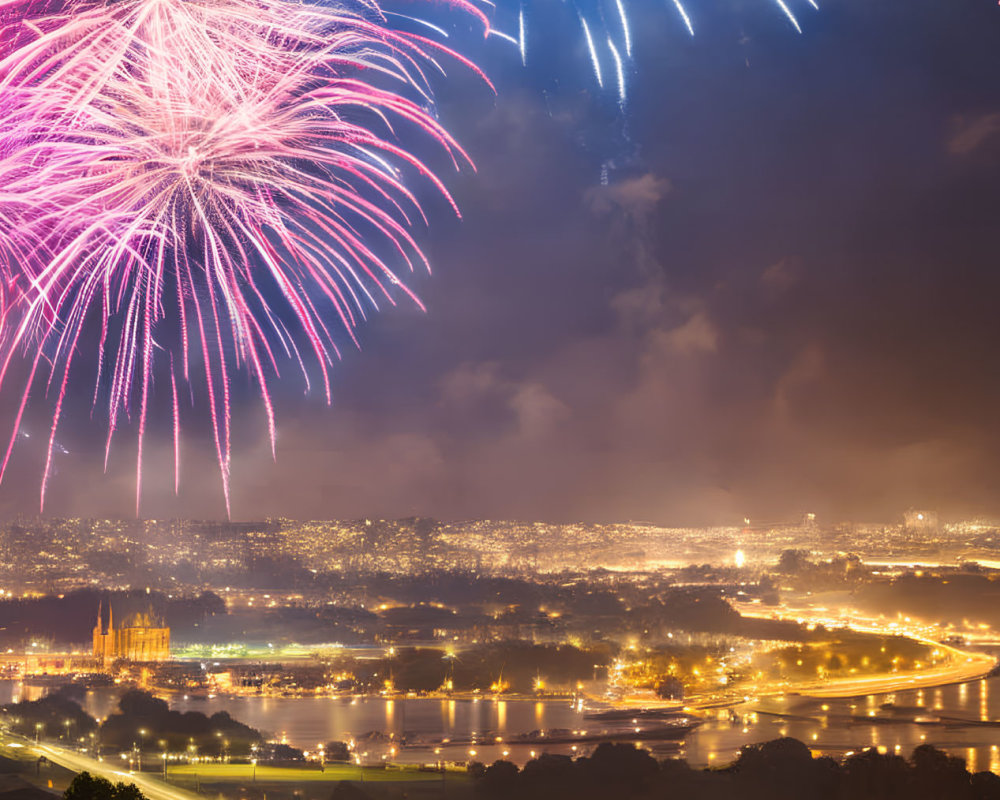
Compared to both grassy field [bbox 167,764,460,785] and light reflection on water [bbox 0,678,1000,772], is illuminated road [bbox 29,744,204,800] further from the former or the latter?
light reflection on water [bbox 0,678,1000,772]

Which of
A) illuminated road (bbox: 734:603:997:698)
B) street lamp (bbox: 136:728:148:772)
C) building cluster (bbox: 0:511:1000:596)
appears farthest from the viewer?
building cluster (bbox: 0:511:1000:596)

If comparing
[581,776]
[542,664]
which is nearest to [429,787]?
[581,776]

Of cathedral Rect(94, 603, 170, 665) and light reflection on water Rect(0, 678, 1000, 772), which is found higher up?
cathedral Rect(94, 603, 170, 665)

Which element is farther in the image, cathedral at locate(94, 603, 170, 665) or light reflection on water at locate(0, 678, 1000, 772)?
cathedral at locate(94, 603, 170, 665)

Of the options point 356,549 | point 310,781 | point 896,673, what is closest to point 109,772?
point 310,781

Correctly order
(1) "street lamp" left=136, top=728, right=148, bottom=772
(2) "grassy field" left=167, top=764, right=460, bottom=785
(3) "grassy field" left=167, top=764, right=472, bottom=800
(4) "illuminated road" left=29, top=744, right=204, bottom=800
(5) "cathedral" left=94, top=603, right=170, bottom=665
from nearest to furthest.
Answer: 1. (4) "illuminated road" left=29, top=744, right=204, bottom=800
2. (3) "grassy field" left=167, top=764, right=472, bottom=800
3. (2) "grassy field" left=167, top=764, right=460, bottom=785
4. (1) "street lamp" left=136, top=728, right=148, bottom=772
5. (5) "cathedral" left=94, top=603, right=170, bottom=665

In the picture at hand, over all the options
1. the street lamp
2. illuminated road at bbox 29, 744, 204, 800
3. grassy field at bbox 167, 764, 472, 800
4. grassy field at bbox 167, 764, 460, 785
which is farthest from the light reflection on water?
illuminated road at bbox 29, 744, 204, 800

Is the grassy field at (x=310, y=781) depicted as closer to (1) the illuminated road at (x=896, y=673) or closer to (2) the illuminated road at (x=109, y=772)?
(2) the illuminated road at (x=109, y=772)

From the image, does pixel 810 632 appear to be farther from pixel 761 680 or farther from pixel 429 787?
pixel 429 787
